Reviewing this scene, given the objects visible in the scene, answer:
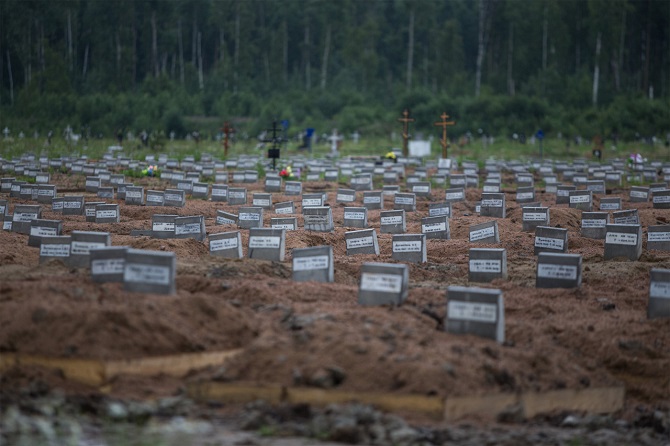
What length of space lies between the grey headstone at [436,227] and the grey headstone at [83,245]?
23.2ft

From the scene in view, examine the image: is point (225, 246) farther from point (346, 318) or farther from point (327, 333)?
point (327, 333)

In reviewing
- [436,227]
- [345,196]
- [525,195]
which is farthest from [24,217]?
[525,195]

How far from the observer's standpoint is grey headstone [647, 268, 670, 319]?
10844 mm

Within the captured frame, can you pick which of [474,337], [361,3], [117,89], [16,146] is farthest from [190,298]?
[361,3]

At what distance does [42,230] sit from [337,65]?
227ft

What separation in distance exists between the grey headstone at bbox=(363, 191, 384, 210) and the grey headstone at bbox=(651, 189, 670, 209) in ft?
20.0

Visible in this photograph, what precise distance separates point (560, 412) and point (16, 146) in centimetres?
3793

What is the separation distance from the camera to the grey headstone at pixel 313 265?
1209 centimetres

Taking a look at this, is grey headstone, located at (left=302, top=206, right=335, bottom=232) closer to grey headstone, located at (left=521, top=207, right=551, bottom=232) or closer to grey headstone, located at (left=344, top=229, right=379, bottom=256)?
grey headstone, located at (left=344, top=229, right=379, bottom=256)

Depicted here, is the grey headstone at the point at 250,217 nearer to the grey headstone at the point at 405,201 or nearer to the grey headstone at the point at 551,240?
the grey headstone at the point at 551,240

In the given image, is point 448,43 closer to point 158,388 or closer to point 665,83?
point 665,83

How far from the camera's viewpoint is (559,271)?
40.3ft

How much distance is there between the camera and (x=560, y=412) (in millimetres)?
8523

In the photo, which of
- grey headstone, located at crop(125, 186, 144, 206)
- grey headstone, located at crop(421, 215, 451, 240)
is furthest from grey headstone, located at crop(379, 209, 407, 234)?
grey headstone, located at crop(125, 186, 144, 206)
